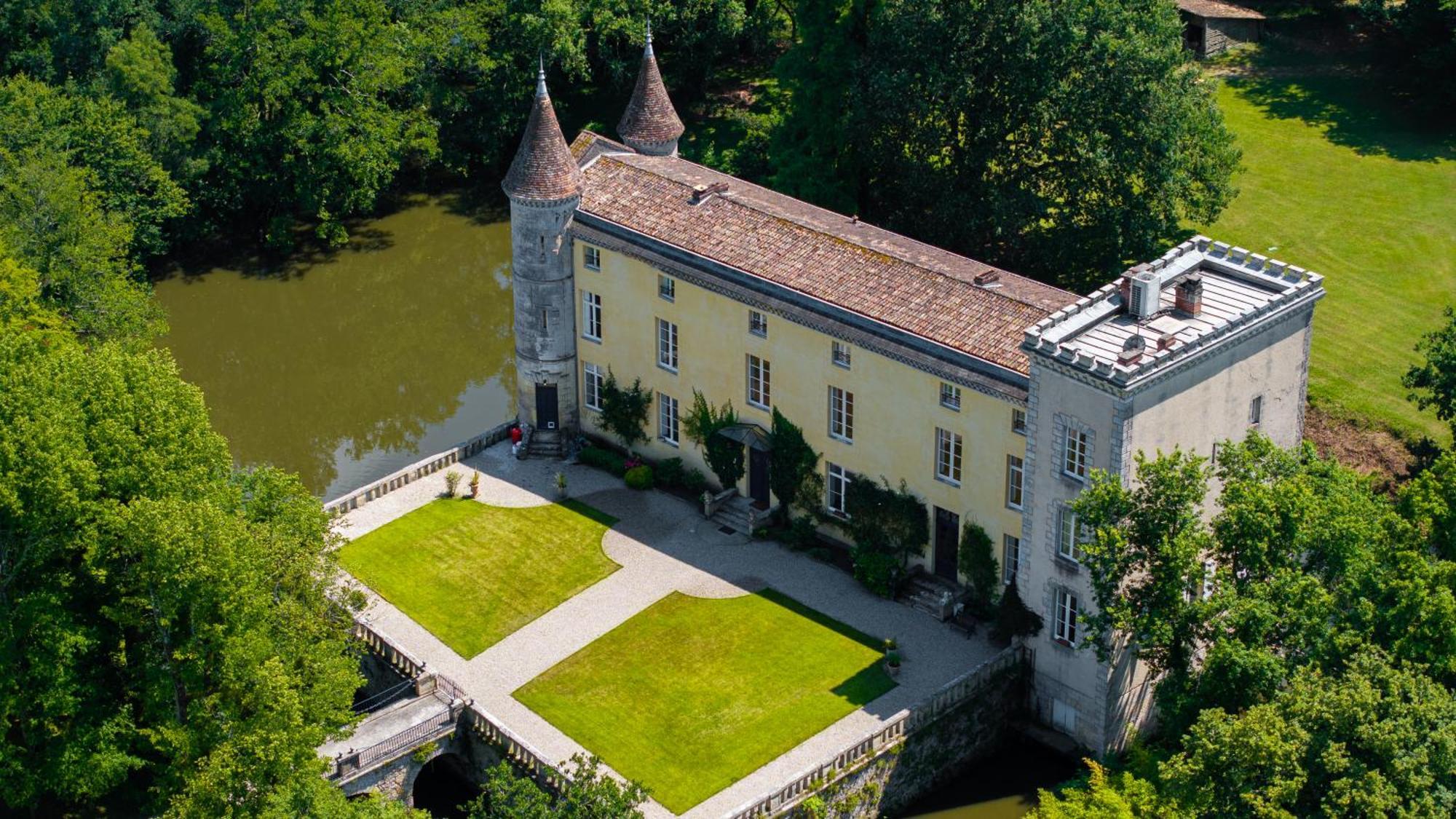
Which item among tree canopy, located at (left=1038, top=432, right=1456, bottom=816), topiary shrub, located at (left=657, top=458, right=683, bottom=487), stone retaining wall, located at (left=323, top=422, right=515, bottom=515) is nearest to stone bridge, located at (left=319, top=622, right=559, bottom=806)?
stone retaining wall, located at (left=323, top=422, right=515, bottom=515)

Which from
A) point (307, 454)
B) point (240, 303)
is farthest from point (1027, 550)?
point (240, 303)

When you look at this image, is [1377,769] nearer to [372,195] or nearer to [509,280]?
[509,280]

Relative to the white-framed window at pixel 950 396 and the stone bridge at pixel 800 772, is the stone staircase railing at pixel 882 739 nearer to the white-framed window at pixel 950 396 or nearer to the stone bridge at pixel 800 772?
the stone bridge at pixel 800 772

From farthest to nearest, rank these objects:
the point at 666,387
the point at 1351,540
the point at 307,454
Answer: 1. the point at 307,454
2. the point at 666,387
3. the point at 1351,540

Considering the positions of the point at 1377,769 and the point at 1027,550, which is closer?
the point at 1377,769

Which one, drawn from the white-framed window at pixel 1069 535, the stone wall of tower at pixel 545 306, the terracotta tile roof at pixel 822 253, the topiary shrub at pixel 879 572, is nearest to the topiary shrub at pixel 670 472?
the stone wall of tower at pixel 545 306
